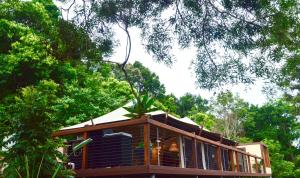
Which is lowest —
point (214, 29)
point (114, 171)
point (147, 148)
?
point (114, 171)

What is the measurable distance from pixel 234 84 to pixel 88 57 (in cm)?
307

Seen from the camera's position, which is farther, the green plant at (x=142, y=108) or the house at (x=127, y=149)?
the green plant at (x=142, y=108)

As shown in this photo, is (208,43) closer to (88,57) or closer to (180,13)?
(180,13)

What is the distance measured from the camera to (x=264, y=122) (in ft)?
125

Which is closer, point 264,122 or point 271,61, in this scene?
point 271,61

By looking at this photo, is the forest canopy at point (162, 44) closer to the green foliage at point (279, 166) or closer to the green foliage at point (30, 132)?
the green foliage at point (30, 132)

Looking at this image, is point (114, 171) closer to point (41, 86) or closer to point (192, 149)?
point (192, 149)

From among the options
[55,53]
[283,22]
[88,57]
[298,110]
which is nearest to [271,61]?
[283,22]

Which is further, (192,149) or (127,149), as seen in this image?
(192,149)

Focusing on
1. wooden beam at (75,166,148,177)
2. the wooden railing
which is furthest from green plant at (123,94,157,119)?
wooden beam at (75,166,148,177)

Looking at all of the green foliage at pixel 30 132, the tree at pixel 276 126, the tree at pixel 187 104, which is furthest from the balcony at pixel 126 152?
the tree at pixel 187 104

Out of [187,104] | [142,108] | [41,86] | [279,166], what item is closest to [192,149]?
[142,108]

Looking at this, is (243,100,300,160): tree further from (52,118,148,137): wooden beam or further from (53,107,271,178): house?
(52,118,148,137): wooden beam

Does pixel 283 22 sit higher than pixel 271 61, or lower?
higher
